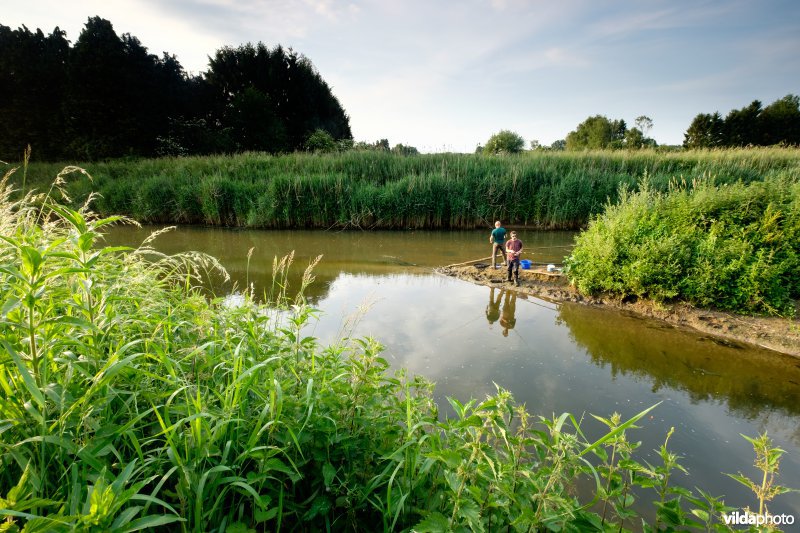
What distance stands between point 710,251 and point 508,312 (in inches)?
157

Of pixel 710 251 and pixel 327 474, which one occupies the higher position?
pixel 710 251

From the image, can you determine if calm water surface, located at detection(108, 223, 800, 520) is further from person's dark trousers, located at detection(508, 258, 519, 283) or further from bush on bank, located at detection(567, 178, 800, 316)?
bush on bank, located at detection(567, 178, 800, 316)

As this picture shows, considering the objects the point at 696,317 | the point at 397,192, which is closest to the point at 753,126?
the point at 397,192

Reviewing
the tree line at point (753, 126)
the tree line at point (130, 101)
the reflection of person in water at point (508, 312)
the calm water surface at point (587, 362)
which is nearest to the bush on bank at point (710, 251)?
the calm water surface at point (587, 362)

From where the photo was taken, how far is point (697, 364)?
530 centimetres

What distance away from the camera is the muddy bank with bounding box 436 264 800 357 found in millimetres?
5887

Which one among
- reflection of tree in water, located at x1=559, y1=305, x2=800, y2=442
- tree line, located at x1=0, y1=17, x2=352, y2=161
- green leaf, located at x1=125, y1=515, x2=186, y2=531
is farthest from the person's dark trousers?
tree line, located at x1=0, y1=17, x2=352, y2=161

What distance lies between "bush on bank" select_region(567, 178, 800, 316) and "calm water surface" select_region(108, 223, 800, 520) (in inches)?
38.5

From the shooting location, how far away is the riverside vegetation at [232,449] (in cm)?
147

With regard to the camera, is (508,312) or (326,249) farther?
(326,249)

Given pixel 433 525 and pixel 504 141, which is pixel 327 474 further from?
pixel 504 141

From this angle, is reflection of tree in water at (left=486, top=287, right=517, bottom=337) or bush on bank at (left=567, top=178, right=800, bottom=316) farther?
reflection of tree in water at (left=486, top=287, right=517, bottom=337)

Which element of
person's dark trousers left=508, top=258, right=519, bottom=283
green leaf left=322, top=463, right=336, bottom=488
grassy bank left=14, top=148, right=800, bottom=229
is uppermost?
grassy bank left=14, top=148, right=800, bottom=229

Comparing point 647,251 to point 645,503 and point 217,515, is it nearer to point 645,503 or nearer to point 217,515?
point 645,503
